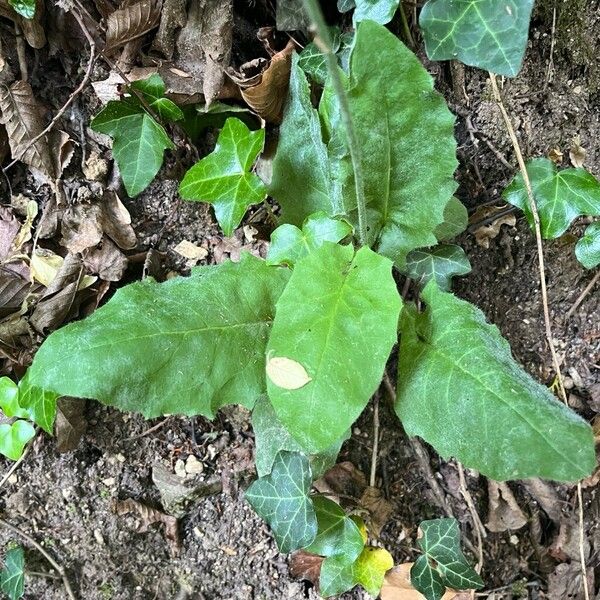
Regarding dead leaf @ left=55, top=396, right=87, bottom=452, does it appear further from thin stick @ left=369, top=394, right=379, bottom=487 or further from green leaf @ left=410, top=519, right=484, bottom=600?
green leaf @ left=410, top=519, right=484, bottom=600

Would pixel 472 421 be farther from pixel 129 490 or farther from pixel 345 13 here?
pixel 345 13

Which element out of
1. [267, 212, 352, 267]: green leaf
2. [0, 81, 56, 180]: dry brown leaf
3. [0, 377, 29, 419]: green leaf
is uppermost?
[0, 81, 56, 180]: dry brown leaf

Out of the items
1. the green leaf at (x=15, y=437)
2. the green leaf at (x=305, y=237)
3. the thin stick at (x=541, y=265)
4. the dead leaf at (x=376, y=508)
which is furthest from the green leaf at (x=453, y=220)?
the green leaf at (x=15, y=437)

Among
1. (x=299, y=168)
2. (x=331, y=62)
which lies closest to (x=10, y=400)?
(x=299, y=168)

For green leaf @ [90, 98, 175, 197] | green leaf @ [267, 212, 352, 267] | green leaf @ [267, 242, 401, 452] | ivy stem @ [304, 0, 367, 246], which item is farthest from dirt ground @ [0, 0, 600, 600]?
ivy stem @ [304, 0, 367, 246]

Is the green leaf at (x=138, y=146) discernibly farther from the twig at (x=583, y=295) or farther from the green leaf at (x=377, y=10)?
the twig at (x=583, y=295)

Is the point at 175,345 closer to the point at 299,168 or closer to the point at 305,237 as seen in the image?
the point at 305,237

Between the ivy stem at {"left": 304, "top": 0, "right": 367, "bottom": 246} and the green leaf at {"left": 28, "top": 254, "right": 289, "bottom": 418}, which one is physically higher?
the ivy stem at {"left": 304, "top": 0, "right": 367, "bottom": 246}
